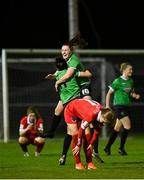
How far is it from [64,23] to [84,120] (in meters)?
24.6

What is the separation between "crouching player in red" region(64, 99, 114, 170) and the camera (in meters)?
15.2

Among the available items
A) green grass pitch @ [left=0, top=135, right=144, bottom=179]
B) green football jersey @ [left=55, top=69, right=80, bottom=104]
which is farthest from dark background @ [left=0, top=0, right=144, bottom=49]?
green football jersey @ [left=55, top=69, right=80, bottom=104]

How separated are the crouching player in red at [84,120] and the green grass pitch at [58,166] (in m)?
0.32

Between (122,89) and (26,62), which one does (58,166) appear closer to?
(122,89)

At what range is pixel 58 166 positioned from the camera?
16.4 m

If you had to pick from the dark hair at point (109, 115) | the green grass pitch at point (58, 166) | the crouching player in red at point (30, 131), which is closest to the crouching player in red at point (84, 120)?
the dark hair at point (109, 115)

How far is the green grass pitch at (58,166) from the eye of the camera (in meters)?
14.5

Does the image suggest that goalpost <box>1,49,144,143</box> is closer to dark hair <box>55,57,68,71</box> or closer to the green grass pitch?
the green grass pitch

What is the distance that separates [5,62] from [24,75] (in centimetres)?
83

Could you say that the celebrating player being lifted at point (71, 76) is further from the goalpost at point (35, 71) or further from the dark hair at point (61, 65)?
the goalpost at point (35, 71)

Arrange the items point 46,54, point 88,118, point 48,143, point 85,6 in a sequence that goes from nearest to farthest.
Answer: point 88,118, point 48,143, point 46,54, point 85,6

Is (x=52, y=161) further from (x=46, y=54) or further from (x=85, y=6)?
(x=85, y=6)

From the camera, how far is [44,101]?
26.6 metres

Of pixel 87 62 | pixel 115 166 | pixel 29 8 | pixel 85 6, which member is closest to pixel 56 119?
pixel 115 166
